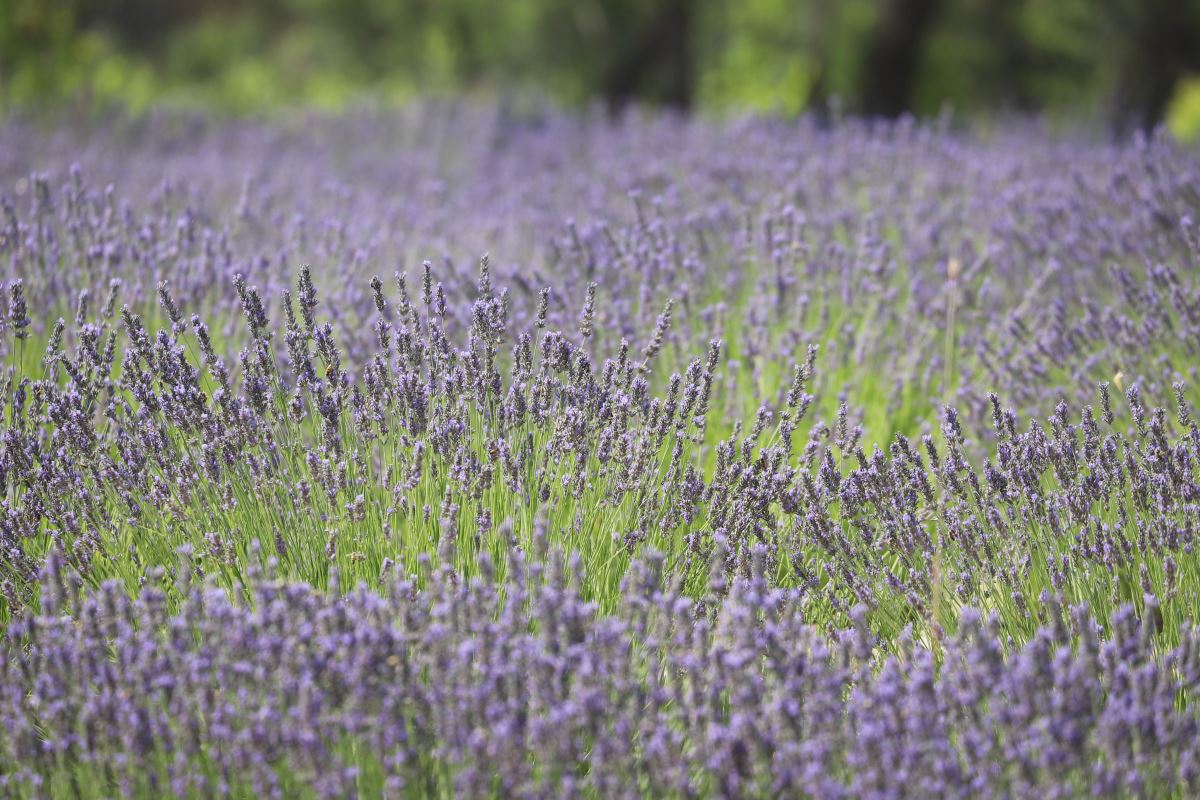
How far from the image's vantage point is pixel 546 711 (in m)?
1.72

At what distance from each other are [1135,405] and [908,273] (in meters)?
1.58

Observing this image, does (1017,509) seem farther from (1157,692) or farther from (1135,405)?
(1157,692)

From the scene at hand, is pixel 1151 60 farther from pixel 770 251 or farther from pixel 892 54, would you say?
pixel 770 251

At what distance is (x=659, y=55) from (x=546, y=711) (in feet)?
40.2

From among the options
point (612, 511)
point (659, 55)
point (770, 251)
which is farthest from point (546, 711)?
point (659, 55)

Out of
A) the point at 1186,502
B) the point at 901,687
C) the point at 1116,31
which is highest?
the point at 1116,31

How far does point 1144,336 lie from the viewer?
9.91 feet

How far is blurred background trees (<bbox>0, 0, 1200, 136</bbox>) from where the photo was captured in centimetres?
840

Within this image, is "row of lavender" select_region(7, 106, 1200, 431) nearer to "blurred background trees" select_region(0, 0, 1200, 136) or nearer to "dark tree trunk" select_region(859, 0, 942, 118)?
"dark tree trunk" select_region(859, 0, 942, 118)

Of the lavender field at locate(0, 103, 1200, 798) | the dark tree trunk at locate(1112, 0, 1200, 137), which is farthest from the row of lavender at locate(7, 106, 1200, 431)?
the dark tree trunk at locate(1112, 0, 1200, 137)

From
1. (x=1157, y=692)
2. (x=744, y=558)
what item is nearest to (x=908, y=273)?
(x=744, y=558)

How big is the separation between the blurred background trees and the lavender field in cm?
449

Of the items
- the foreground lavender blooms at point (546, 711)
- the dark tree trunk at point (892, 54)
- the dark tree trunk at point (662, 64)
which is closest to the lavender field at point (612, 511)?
the foreground lavender blooms at point (546, 711)

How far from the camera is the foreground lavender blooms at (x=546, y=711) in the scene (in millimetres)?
1619
